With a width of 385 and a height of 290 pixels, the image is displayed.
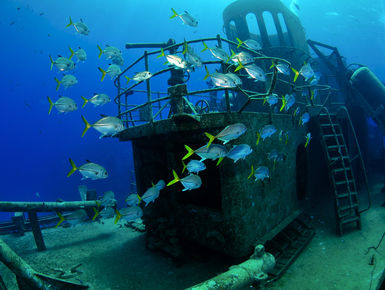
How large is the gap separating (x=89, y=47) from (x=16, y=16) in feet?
121

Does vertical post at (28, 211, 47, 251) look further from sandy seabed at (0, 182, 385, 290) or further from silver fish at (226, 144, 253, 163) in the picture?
silver fish at (226, 144, 253, 163)

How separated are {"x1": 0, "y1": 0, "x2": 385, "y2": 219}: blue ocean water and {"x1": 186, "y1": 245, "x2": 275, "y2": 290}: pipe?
43.7 m

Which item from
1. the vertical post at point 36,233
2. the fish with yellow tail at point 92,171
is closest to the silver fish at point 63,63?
the fish with yellow tail at point 92,171

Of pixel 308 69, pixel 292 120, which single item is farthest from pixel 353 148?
pixel 308 69

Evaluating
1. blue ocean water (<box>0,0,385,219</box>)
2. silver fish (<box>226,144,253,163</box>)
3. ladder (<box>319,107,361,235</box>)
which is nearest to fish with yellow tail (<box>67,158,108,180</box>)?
silver fish (<box>226,144,253,163</box>)

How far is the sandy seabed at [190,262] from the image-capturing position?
4.27 metres

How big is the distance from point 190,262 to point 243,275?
223cm

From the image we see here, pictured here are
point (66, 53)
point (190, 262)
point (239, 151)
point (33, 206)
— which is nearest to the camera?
point (239, 151)

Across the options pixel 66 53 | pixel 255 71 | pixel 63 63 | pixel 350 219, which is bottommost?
pixel 350 219

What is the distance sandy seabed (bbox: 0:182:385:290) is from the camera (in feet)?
14.0

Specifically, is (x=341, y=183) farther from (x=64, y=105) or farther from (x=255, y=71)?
(x=64, y=105)

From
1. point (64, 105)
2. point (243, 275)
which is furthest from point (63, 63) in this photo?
point (243, 275)

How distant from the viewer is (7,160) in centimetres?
9012

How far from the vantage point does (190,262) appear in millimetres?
5219
